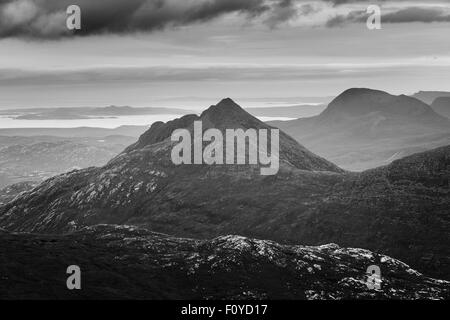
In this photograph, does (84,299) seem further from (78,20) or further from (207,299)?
(78,20)

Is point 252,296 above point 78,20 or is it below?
below

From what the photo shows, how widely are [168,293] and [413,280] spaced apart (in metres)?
86.8

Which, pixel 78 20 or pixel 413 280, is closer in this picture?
pixel 78 20
